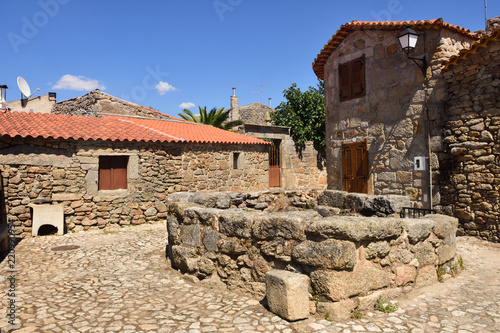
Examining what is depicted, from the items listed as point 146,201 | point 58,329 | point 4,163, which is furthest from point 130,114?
point 58,329

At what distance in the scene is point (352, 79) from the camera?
9141mm

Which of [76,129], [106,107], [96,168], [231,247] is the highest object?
[106,107]

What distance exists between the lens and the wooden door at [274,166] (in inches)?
635

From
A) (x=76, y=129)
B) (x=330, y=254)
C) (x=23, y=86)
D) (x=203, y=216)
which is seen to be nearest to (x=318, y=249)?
(x=330, y=254)

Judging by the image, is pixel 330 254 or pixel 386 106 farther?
pixel 386 106

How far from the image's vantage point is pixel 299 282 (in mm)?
3322

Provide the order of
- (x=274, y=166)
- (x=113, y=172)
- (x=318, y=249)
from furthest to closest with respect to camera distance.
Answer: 1. (x=274, y=166)
2. (x=113, y=172)
3. (x=318, y=249)

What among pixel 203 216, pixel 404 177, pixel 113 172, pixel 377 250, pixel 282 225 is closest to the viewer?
pixel 377 250

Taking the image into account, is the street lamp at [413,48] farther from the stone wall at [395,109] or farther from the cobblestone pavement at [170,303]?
the cobblestone pavement at [170,303]

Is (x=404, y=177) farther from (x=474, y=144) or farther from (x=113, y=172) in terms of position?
(x=113, y=172)

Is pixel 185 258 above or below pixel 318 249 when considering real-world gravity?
below

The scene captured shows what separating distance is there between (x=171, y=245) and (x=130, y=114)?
11002 millimetres

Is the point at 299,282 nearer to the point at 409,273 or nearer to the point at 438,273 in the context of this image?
the point at 409,273

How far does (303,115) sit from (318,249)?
14659mm
